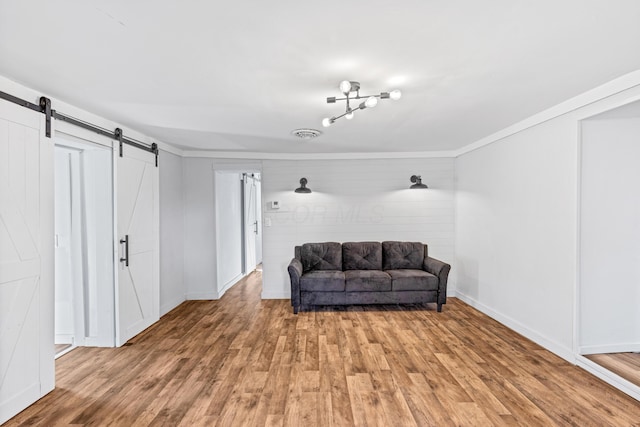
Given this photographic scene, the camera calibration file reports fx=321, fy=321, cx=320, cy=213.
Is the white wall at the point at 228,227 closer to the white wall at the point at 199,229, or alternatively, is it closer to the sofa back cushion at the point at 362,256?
the white wall at the point at 199,229

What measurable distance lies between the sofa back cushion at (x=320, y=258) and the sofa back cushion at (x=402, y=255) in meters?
0.78

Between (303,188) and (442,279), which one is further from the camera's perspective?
(303,188)

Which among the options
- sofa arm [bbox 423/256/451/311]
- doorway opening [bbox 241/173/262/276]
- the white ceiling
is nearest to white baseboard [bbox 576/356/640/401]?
sofa arm [bbox 423/256/451/311]

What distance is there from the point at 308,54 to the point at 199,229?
4054 millimetres

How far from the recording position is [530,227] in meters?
3.64

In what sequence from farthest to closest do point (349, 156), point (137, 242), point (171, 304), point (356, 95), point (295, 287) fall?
point (349, 156), point (171, 304), point (295, 287), point (137, 242), point (356, 95)

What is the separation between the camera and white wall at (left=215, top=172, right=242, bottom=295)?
565 cm

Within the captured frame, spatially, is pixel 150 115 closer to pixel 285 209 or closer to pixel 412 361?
pixel 285 209

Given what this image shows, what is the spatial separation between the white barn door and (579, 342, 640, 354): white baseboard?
4.69 metres

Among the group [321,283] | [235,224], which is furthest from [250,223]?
[321,283]

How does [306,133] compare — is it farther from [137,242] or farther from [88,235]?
[88,235]

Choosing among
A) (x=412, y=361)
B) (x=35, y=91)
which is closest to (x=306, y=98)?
(x=35, y=91)

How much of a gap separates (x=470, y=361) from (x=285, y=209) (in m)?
3.54

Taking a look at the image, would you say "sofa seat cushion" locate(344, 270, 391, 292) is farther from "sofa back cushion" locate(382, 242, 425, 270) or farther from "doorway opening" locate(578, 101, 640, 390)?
"doorway opening" locate(578, 101, 640, 390)
